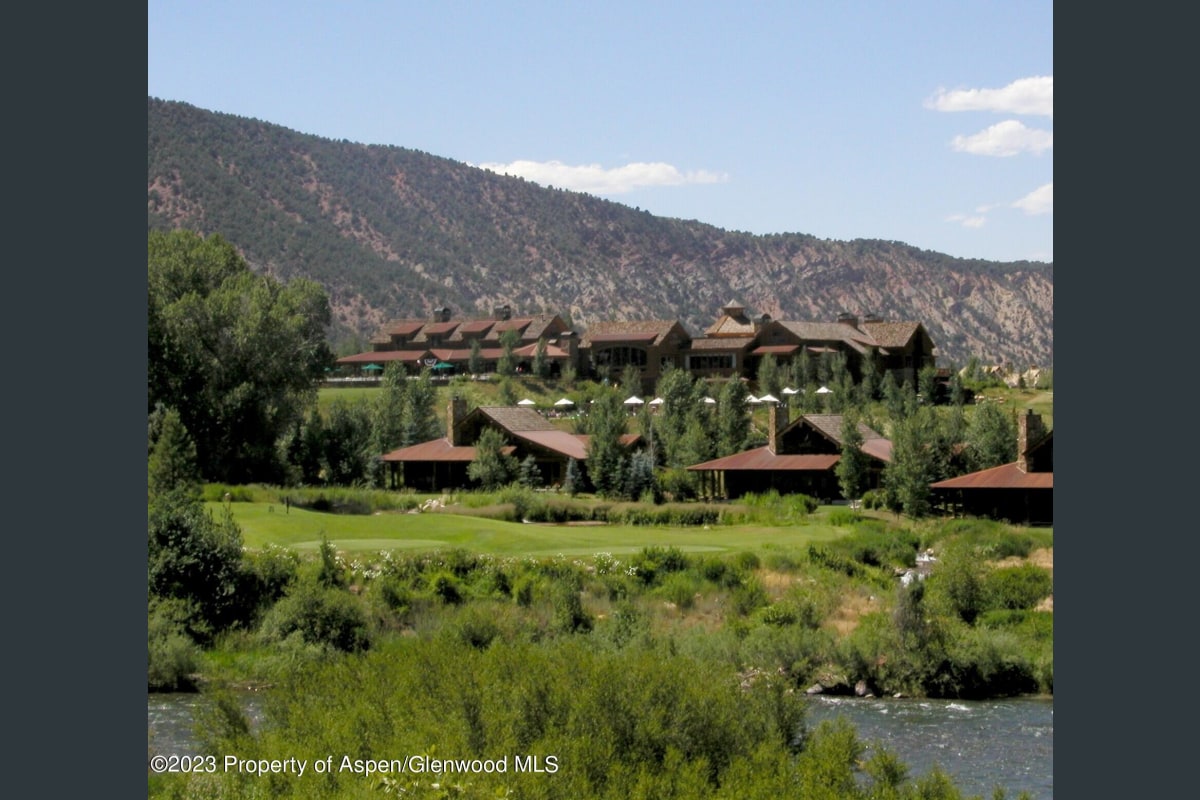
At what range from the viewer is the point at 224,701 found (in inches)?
853

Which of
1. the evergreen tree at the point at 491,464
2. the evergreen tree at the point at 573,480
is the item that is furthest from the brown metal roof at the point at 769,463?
the evergreen tree at the point at 491,464

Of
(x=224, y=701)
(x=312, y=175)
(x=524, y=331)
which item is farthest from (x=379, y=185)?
(x=224, y=701)

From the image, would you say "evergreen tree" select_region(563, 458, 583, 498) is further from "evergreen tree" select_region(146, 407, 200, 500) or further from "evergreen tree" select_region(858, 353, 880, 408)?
"evergreen tree" select_region(858, 353, 880, 408)

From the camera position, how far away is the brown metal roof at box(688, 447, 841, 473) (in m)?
54.0

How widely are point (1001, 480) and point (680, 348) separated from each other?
42.9 meters

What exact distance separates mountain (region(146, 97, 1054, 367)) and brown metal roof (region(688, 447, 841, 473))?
8002 centimetres

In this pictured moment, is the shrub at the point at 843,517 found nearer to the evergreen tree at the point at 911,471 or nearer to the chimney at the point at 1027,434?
the evergreen tree at the point at 911,471

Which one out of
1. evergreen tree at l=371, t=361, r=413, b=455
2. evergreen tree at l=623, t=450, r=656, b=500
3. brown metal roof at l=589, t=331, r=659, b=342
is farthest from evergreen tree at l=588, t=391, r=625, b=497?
brown metal roof at l=589, t=331, r=659, b=342

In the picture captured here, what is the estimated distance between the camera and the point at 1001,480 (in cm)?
4716

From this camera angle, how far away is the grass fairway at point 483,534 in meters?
40.7

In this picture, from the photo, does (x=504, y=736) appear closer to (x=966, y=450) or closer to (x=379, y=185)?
(x=966, y=450)

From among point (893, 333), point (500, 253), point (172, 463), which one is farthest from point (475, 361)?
point (500, 253)

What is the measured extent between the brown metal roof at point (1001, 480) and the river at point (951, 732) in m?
17.1

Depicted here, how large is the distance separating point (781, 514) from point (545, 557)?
13.0 metres
